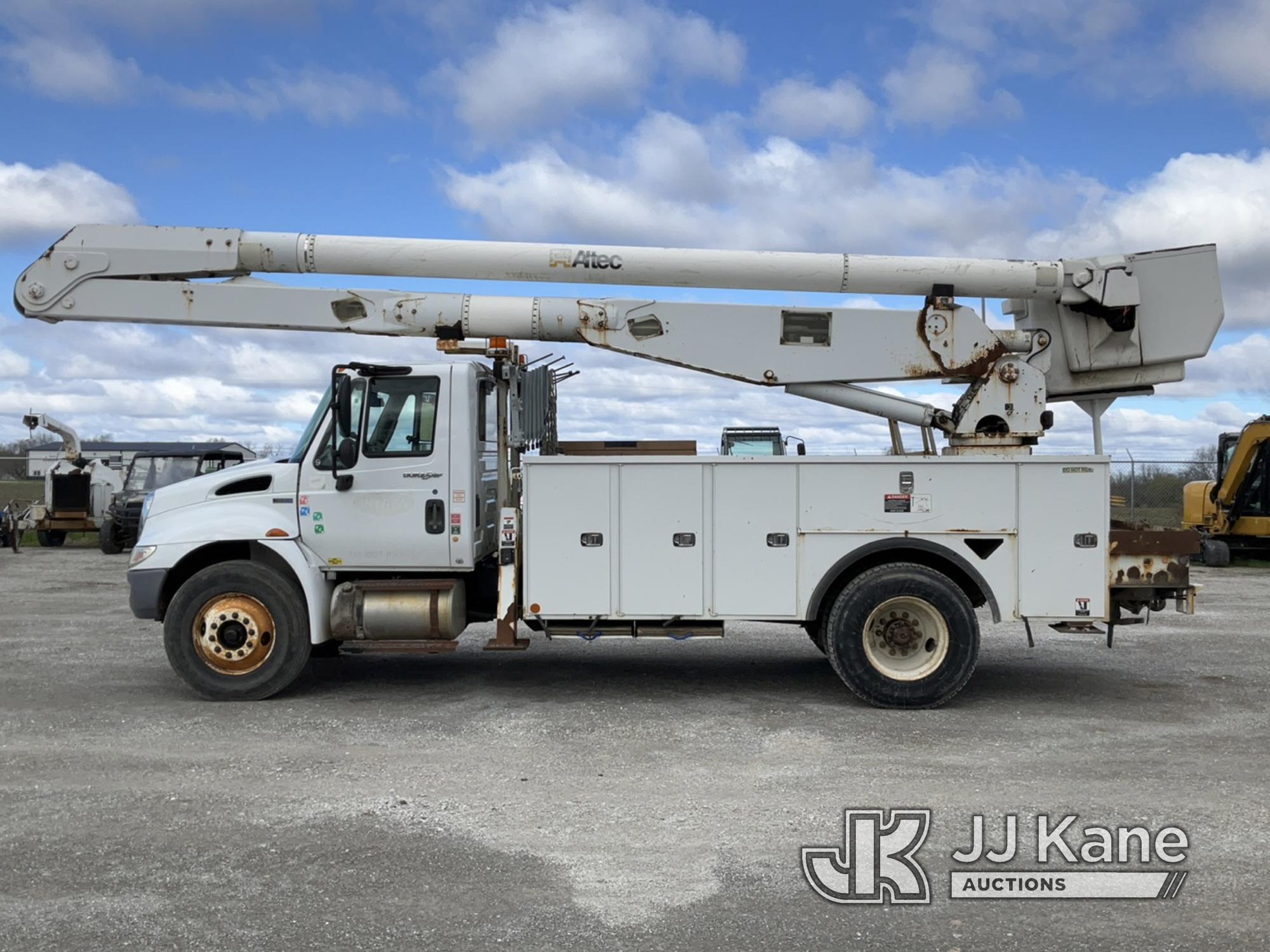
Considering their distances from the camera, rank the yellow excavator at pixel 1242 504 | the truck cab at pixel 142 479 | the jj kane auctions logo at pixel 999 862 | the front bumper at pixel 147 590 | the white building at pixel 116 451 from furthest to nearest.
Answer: the white building at pixel 116 451, the truck cab at pixel 142 479, the yellow excavator at pixel 1242 504, the front bumper at pixel 147 590, the jj kane auctions logo at pixel 999 862

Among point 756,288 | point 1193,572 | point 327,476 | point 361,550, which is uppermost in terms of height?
point 756,288

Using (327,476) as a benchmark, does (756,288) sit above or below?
above

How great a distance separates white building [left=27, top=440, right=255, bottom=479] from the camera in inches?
1008

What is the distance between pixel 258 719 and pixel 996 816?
17.0 feet

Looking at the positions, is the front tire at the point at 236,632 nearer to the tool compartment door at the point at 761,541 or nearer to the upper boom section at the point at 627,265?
the upper boom section at the point at 627,265

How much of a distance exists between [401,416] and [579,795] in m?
3.75

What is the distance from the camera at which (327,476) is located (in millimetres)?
8703

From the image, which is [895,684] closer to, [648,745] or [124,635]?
[648,745]

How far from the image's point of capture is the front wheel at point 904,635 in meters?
8.20

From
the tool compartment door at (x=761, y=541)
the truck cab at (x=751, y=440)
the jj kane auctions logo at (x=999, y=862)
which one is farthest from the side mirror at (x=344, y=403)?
the truck cab at (x=751, y=440)

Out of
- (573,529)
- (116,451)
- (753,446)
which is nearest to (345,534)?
(573,529)

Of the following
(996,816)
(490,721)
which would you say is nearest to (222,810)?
(490,721)

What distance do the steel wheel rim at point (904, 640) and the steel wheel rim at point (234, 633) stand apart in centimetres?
466

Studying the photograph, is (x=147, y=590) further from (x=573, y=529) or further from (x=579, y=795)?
(x=579, y=795)
